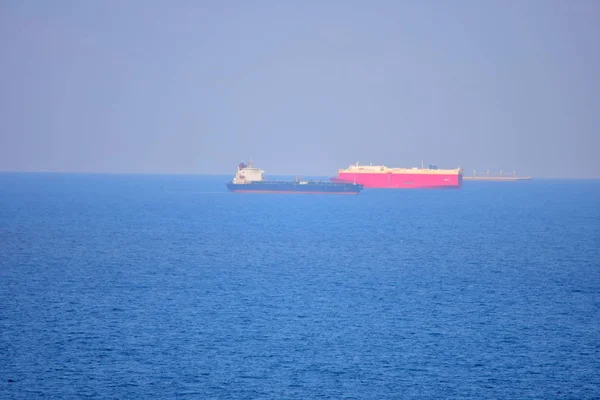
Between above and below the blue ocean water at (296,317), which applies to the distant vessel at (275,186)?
above

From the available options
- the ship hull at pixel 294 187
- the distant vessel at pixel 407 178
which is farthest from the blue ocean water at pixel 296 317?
the distant vessel at pixel 407 178

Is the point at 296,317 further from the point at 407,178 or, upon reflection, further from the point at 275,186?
the point at 407,178

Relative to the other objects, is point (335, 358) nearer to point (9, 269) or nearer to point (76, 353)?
point (76, 353)

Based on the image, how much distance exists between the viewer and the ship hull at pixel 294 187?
131m

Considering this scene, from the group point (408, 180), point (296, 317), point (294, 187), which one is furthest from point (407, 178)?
point (296, 317)

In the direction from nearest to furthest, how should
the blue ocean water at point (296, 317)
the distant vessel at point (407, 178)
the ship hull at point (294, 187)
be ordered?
1. the blue ocean water at point (296, 317)
2. the ship hull at point (294, 187)
3. the distant vessel at point (407, 178)

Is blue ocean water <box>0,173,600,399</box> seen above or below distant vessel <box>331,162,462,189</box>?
below

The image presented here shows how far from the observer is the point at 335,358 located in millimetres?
25203

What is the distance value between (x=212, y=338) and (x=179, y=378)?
14.3 ft

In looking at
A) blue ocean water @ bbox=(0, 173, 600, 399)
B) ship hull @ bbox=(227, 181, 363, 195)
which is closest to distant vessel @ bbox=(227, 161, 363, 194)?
ship hull @ bbox=(227, 181, 363, 195)

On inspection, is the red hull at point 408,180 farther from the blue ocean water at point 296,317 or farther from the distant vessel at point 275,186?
the blue ocean water at point 296,317

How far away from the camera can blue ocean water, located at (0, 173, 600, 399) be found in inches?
899

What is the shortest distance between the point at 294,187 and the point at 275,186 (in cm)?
341

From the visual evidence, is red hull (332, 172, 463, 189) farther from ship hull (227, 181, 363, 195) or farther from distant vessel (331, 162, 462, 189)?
ship hull (227, 181, 363, 195)
